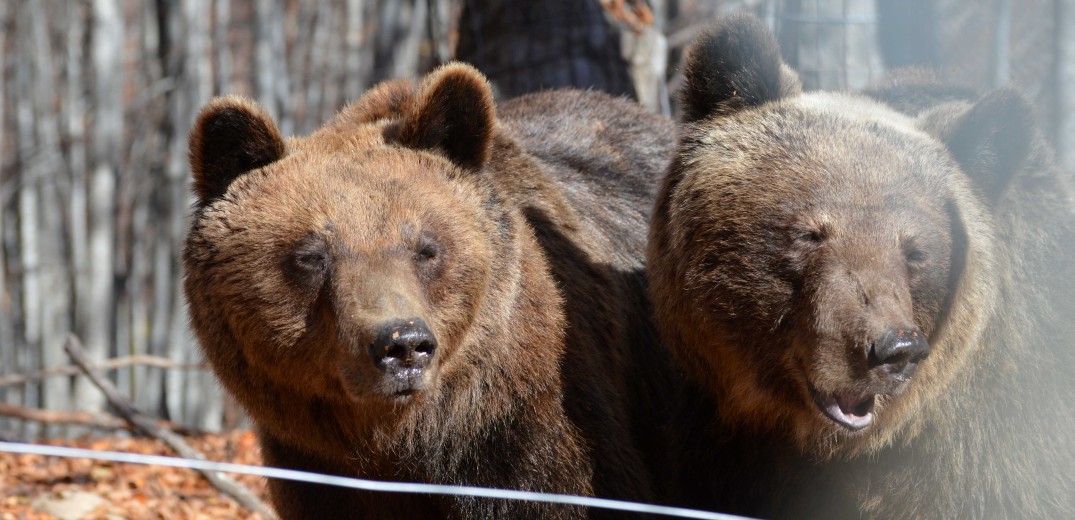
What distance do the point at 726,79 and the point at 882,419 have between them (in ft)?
4.71

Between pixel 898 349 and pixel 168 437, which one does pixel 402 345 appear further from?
pixel 168 437

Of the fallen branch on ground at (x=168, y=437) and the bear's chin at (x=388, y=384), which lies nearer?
the bear's chin at (x=388, y=384)

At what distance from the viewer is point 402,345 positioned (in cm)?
371

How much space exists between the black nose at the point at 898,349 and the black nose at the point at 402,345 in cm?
142

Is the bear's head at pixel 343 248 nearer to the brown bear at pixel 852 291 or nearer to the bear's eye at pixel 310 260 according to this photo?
the bear's eye at pixel 310 260

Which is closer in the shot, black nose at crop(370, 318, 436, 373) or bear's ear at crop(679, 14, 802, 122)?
black nose at crop(370, 318, 436, 373)

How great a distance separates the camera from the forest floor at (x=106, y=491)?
610 centimetres

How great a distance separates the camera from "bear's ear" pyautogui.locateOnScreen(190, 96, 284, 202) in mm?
4297

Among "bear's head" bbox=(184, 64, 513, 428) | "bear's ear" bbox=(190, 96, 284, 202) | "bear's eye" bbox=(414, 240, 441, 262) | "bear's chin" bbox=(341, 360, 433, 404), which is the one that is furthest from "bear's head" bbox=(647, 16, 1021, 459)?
"bear's ear" bbox=(190, 96, 284, 202)

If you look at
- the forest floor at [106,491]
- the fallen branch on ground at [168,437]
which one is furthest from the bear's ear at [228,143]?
the forest floor at [106,491]

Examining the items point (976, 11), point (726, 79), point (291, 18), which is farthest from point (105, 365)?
point (976, 11)

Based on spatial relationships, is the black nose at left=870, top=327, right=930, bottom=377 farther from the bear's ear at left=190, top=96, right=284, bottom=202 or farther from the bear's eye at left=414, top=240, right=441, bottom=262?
the bear's ear at left=190, top=96, right=284, bottom=202

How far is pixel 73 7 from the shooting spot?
842cm

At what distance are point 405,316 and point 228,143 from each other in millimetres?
1164
